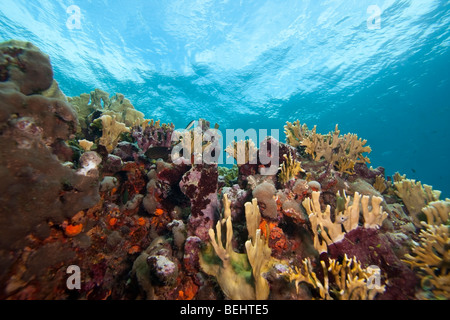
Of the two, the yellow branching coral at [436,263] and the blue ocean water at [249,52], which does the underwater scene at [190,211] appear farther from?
the blue ocean water at [249,52]

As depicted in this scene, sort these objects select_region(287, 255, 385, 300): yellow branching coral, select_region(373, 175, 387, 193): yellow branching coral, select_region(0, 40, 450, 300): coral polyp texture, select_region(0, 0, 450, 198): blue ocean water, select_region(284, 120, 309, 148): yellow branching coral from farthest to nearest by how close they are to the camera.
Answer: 1. select_region(0, 0, 450, 198): blue ocean water
2. select_region(284, 120, 309, 148): yellow branching coral
3. select_region(373, 175, 387, 193): yellow branching coral
4. select_region(0, 40, 450, 300): coral polyp texture
5. select_region(287, 255, 385, 300): yellow branching coral

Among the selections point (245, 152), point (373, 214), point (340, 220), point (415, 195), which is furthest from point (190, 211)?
point (415, 195)

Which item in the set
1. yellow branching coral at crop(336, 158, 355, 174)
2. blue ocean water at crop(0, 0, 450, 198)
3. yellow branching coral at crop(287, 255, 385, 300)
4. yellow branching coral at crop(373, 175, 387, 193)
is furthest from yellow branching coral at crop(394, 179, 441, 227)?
blue ocean water at crop(0, 0, 450, 198)

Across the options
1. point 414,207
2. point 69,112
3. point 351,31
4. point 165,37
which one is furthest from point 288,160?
point 351,31

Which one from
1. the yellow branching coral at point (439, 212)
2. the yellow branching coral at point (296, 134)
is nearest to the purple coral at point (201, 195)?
the yellow branching coral at point (296, 134)

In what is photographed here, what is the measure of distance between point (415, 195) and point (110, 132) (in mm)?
8356

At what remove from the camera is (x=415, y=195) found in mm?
4992

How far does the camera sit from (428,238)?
268cm

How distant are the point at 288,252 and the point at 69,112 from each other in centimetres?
445

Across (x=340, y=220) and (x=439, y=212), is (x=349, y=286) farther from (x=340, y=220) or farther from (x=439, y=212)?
(x=439, y=212)

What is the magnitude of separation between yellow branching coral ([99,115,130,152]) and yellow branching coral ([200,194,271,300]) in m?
3.57

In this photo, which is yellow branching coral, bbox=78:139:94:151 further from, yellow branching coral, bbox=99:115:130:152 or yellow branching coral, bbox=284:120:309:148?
yellow branching coral, bbox=284:120:309:148

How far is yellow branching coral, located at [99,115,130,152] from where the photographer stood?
14.8 feet

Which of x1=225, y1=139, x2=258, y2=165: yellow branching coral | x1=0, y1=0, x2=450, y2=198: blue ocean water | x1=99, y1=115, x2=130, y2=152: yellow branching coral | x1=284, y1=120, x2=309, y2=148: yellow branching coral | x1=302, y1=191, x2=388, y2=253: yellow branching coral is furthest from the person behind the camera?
x1=0, y1=0, x2=450, y2=198: blue ocean water
